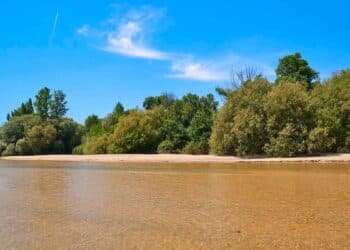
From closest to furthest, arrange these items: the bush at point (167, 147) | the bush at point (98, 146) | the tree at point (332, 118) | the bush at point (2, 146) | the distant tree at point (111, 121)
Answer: the tree at point (332, 118), the bush at point (167, 147), the bush at point (98, 146), the distant tree at point (111, 121), the bush at point (2, 146)

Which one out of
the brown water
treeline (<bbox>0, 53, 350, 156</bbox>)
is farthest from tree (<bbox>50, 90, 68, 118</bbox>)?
the brown water

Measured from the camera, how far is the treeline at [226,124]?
4206cm

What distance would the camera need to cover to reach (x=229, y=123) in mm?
44562

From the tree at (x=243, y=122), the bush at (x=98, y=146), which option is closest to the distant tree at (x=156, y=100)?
the bush at (x=98, y=146)

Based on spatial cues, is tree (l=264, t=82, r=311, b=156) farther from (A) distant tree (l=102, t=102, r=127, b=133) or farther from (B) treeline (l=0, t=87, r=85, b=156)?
(B) treeline (l=0, t=87, r=85, b=156)

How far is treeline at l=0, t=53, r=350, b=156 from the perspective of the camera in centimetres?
4206

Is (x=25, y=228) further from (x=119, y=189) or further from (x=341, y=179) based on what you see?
(x=341, y=179)

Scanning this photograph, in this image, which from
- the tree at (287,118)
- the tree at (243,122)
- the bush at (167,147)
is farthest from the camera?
the bush at (167,147)

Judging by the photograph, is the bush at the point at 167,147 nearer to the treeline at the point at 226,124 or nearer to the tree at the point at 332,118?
the treeline at the point at 226,124

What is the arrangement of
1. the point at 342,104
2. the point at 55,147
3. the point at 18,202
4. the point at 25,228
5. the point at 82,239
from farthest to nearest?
the point at 55,147
the point at 342,104
the point at 18,202
the point at 25,228
the point at 82,239

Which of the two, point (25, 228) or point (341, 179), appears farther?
point (341, 179)

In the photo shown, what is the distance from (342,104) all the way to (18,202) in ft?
119

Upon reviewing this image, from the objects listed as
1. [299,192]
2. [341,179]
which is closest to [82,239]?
[299,192]

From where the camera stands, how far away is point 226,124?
44.6 m
